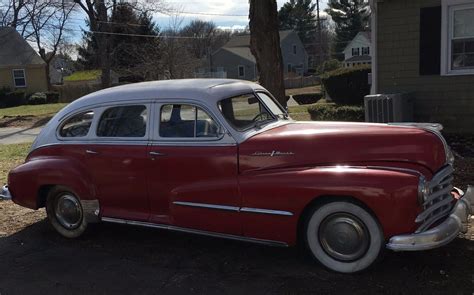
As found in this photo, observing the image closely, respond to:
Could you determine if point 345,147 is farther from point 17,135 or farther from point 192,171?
point 17,135

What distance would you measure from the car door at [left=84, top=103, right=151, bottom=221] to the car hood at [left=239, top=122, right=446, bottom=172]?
1.19 metres

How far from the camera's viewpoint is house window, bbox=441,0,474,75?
32.8 feet

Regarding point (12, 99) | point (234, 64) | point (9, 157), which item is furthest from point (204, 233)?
point (234, 64)

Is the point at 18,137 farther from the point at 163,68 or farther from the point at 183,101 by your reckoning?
the point at 163,68

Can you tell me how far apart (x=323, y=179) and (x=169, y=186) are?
1591mm

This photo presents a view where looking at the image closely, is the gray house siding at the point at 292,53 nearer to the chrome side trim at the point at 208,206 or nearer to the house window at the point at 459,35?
the house window at the point at 459,35

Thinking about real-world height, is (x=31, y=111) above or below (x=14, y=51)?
below

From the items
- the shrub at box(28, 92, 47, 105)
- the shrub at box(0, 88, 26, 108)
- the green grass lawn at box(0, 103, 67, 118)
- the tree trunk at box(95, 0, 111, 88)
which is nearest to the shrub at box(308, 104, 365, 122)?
the green grass lawn at box(0, 103, 67, 118)

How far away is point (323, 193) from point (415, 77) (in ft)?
24.6

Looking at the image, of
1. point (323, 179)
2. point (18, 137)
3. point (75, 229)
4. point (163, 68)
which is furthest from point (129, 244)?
point (163, 68)

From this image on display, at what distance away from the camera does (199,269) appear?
456 cm

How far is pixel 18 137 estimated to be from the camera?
17.7m

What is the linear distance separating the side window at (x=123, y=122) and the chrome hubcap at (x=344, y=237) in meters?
2.11

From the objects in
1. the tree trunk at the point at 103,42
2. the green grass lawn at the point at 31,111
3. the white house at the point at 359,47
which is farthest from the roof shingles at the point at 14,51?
the white house at the point at 359,47
